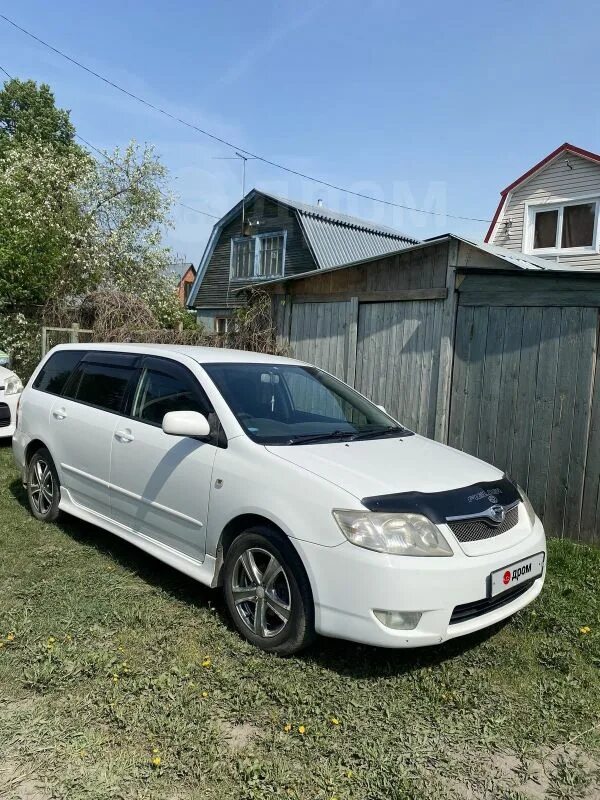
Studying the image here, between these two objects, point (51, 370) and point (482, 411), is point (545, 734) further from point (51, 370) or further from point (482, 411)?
point (51, 370)

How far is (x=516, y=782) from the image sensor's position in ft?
7.99

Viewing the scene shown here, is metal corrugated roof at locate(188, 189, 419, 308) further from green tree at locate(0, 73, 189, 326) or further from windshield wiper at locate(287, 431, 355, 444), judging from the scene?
windshield wiper at locate(287, 431, 355, 444)

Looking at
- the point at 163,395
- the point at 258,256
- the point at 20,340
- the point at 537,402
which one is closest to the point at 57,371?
the point at 163,395

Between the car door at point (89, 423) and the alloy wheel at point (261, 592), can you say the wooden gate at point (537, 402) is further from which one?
the car door at point (89, 423)

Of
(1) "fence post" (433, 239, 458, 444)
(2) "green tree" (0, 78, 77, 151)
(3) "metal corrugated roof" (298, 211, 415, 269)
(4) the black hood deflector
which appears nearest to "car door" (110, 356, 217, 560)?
(4) the black hood deflector

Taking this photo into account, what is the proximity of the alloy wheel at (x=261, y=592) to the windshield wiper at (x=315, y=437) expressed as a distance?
2.23 feet

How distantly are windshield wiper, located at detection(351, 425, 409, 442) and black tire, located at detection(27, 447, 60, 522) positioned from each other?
2.65 meters

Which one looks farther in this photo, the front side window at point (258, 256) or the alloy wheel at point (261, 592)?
the front side window at point (258, 256)

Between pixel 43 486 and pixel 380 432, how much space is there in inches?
119

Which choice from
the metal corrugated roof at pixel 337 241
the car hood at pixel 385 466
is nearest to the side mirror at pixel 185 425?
the car hood at pixel 385 466

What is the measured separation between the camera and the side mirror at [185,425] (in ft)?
11.6

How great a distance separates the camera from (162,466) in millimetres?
3914

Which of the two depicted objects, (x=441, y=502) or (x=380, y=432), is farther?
(x=380, y=432)

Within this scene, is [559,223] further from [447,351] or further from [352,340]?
[447,351]
